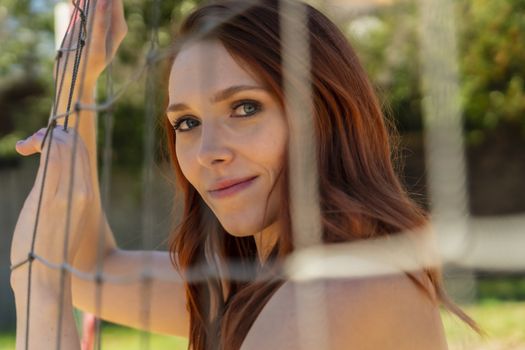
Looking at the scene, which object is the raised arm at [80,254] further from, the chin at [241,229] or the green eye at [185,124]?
the chin at [241,229]

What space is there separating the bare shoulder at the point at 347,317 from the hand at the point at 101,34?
606 mm

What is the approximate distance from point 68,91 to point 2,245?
4.68 meters

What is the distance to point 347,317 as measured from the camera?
112 centimetres

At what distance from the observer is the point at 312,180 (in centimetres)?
122

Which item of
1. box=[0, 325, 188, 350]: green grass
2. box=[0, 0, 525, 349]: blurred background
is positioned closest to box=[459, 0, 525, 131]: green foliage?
box=[0, 0, 525, 349]: blurred background

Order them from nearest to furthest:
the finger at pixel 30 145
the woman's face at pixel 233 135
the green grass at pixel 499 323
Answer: the woman's face at pixel 233 135
the finger at pixel 30 145
the green grass at pixel 499 323

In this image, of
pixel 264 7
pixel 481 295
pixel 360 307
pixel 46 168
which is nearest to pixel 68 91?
pixel 46 168

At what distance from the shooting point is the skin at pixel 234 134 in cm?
123

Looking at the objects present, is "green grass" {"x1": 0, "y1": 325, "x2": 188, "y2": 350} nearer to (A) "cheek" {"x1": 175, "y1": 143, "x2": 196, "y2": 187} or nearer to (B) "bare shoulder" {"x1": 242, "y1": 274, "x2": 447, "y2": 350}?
(A) "cheek" {"x1": 175, "y1": 143, "x2": 196, "y2": 187}

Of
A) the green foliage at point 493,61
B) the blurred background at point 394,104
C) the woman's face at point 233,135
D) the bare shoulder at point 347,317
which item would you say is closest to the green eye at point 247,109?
the woman's face at point 233,135

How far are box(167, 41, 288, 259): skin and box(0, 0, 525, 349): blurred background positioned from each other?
12.6ft

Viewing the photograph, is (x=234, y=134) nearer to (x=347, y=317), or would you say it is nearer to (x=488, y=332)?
(x=347, y=317)

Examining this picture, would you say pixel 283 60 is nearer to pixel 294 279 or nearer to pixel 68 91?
pixel 294 279

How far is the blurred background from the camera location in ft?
17.9
